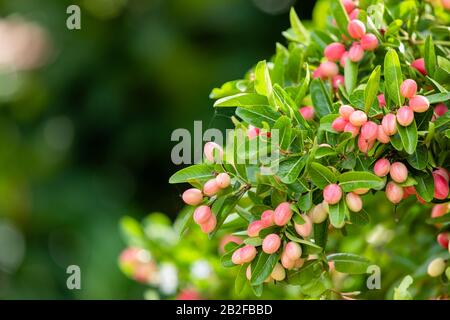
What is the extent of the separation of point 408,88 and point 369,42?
13 cm

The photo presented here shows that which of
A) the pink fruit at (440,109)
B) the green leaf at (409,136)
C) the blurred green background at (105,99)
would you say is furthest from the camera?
the blurred green background at (105,99)

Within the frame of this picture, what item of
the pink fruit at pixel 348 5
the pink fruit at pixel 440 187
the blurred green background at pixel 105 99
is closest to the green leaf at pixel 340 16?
the pink fruit at pixel 348 5

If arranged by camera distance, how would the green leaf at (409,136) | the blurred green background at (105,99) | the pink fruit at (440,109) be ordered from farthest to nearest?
the blurred green background at (105,99)
the pink fruit at (440,109)
the green leaf at (409,136)

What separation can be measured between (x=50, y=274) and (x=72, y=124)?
1.83 ft

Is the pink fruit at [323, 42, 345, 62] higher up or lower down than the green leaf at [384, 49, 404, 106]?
higher up

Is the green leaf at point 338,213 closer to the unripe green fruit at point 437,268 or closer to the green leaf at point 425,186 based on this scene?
the green leaf at point 425,186

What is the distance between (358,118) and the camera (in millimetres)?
784

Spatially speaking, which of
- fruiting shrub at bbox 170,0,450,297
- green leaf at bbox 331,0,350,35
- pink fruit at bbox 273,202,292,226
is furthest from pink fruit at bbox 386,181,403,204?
green leaf at bbox 331,0,350,35

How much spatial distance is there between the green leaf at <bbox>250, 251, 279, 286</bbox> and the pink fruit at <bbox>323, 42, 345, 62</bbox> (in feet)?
0.84

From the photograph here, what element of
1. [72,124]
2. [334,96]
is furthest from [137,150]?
[334,96]

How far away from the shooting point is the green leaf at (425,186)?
792 millimetres

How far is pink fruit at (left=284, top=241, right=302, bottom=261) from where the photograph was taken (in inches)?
31.2

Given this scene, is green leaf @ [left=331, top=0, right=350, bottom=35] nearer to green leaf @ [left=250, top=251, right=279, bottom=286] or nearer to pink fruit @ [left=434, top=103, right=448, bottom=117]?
pink fruit @ [left=434, top=103, right=448, bottom=117]

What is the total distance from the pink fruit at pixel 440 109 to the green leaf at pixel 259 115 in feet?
0.63
